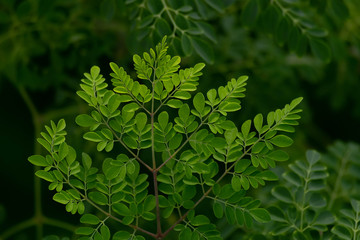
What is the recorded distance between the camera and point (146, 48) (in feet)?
3.40

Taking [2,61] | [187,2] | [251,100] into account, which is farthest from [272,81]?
[2,61]

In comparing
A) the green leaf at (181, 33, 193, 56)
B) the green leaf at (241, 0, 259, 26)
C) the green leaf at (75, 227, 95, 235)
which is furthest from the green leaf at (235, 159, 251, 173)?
the green leaf at (241, 0, 259, 26)

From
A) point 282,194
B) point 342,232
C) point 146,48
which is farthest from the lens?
point 146,48

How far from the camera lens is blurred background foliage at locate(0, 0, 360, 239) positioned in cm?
104

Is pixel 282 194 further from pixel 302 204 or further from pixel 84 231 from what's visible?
pixel 84 231

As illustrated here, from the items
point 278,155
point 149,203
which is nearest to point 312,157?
point 278,155

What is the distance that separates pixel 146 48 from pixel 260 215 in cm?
47

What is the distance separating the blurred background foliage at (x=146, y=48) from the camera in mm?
1038

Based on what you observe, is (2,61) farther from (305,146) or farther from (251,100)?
(305,146)

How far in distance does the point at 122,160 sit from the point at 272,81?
90cm

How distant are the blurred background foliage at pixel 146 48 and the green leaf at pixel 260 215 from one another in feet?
1.12

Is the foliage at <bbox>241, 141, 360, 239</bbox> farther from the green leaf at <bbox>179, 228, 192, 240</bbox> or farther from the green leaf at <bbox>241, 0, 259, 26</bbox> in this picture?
the green leaf at <bbox>241, 0, 259, 26</bbox>

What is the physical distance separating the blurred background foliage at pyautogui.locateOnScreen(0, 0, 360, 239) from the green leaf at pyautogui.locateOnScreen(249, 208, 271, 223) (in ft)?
1.12

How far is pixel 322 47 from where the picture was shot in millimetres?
1104
